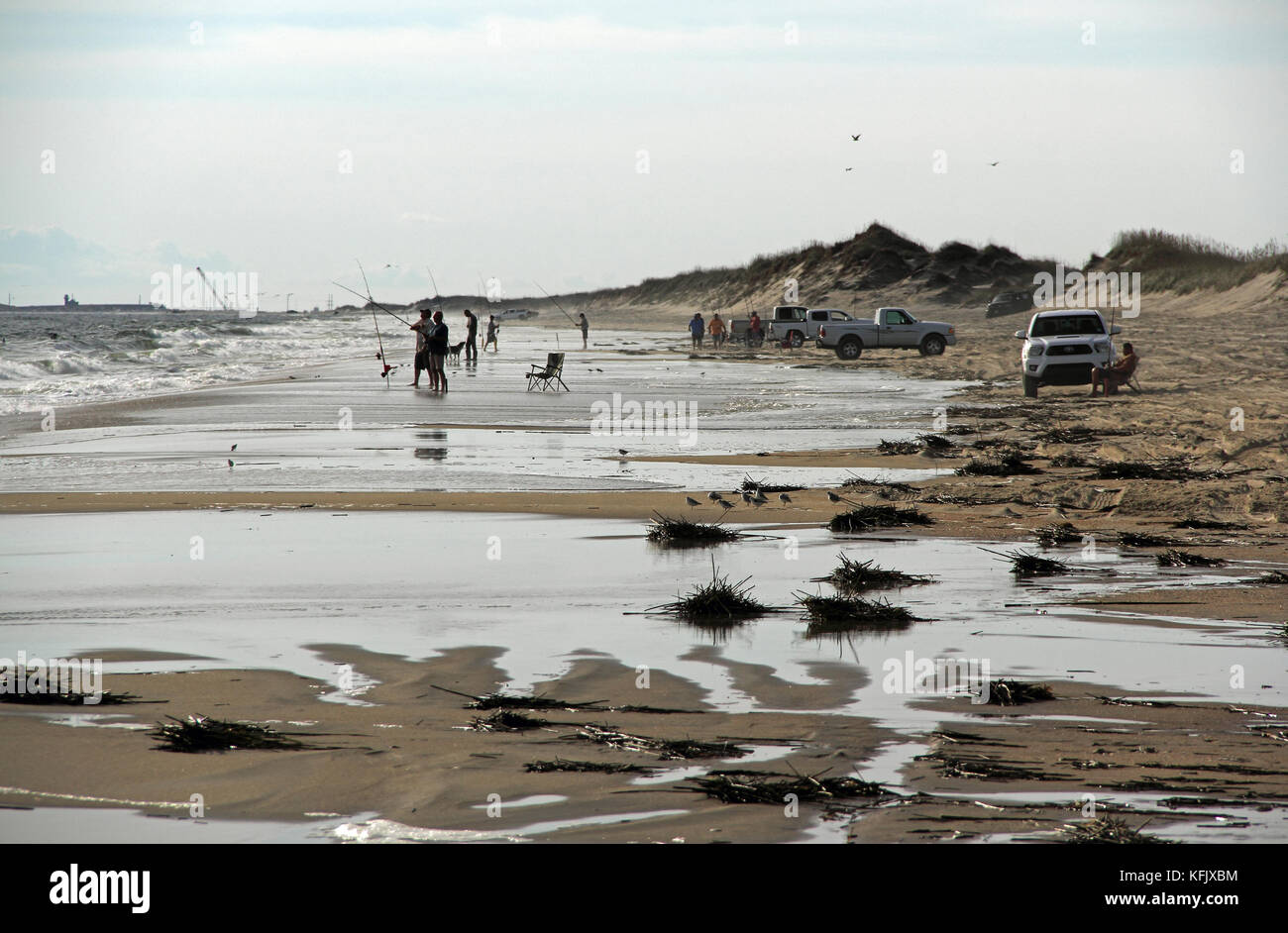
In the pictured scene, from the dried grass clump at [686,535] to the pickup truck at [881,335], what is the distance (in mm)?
35649

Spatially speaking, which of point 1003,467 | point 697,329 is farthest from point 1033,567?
point 697,329

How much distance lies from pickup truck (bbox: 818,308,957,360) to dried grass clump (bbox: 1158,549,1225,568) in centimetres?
3649

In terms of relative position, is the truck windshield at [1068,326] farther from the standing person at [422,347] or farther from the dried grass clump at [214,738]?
the dried grass clump at [214,738]

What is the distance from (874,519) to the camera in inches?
422

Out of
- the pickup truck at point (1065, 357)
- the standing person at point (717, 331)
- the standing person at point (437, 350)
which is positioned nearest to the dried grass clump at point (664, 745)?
the pickup truck at point (1065, 357)

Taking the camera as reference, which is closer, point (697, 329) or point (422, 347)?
point (422, 347)

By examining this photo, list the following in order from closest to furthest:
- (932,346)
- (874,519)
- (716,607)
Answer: (716,607) < (874,519) < (932,346)

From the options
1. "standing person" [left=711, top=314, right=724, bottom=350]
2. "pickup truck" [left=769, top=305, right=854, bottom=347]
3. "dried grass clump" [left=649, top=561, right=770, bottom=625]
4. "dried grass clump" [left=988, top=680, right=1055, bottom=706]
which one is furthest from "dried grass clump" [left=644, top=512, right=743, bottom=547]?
"standing person" [left=711, top=314, right=724, bottom=350]

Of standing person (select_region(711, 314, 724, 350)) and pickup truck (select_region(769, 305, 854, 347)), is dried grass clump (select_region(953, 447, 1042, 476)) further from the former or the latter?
standing person (select_region(711, 314, 724, 350))

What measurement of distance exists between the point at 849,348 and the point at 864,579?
124ft

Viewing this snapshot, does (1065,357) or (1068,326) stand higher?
(1068,326)

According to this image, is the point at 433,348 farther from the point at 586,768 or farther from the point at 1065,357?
the point at 586,768

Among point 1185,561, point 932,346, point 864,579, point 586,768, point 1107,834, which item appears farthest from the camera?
point 932,346

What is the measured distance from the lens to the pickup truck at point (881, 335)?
4475cm
